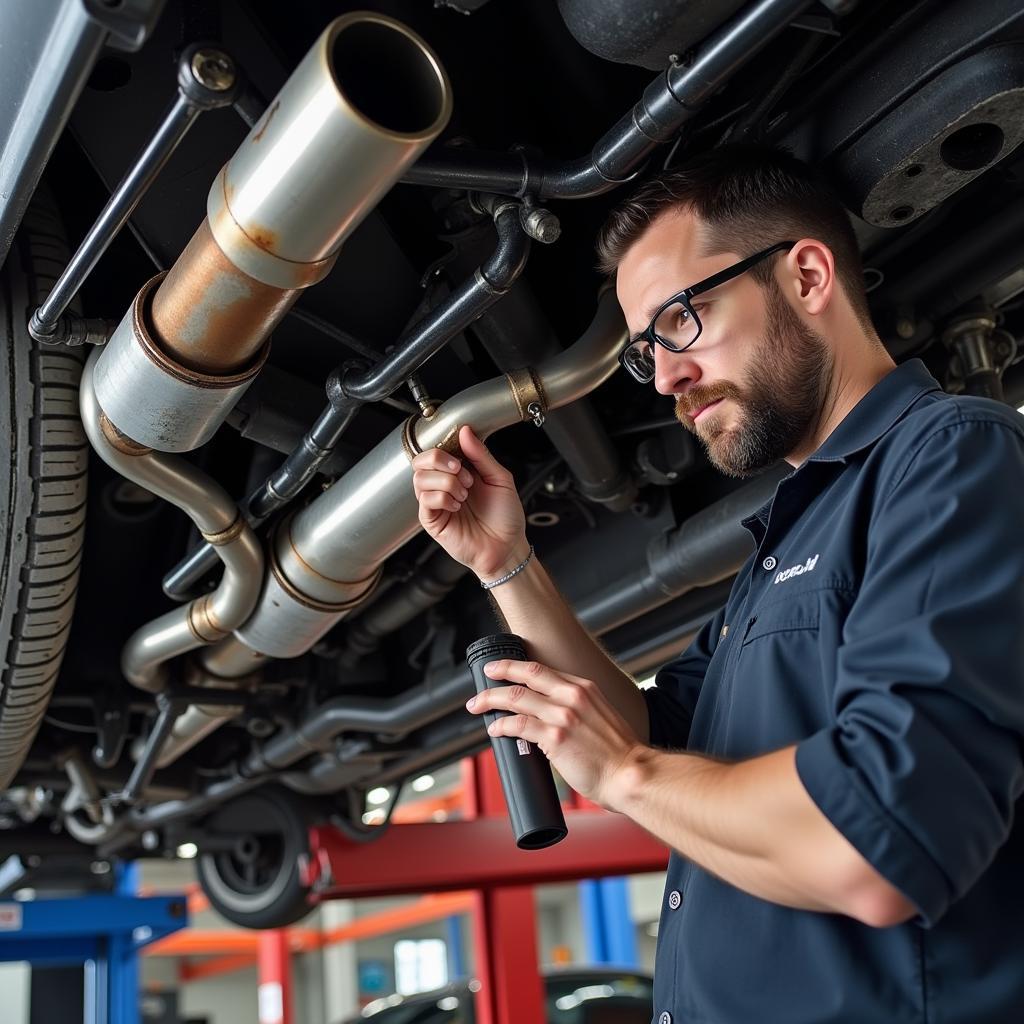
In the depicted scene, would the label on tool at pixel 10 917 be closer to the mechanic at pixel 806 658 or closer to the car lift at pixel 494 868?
the car lift at pixel 494 868

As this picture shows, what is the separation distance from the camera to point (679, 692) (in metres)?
1.22

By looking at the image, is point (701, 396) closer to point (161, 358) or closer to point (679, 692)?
point (679, 692)

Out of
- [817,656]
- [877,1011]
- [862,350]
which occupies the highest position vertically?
[862,350]

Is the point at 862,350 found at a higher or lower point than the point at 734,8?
lower

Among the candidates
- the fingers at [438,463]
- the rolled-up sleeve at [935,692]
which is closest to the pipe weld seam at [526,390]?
the fingers at [438,463]

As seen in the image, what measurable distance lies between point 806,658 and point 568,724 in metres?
0.19

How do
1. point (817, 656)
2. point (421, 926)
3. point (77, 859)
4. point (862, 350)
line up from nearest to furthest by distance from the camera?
point (817, 656) → point (862, 350) → point (77, 859) → point (421, 926)

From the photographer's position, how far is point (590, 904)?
10.2 metres

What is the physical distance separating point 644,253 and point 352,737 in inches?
68.2

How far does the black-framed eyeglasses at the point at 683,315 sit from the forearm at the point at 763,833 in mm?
407

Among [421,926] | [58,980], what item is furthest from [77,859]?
[421,926]

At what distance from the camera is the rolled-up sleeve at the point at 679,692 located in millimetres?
1188

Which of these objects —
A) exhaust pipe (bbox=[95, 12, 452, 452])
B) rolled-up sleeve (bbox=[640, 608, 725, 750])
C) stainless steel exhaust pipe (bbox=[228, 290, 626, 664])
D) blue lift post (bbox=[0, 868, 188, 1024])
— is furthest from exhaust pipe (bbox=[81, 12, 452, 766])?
blue lift post (bbox=[0, 868, 188, 1024])

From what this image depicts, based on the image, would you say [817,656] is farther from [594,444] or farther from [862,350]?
[594,444]
